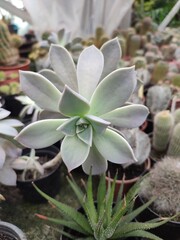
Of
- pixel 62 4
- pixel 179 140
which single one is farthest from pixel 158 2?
pixel 179 140

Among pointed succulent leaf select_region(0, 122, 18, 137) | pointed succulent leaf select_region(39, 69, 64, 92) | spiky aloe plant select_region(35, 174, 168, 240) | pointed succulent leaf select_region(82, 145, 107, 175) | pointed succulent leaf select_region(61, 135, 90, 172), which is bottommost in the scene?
spiky aloe plant select_region(35, 174, 168, 240)

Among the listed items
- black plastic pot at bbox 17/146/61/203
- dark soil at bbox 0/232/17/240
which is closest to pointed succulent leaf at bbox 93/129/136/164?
dark soil at bbox 0/232/17/240

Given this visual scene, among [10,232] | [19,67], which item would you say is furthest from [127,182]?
[19,67]

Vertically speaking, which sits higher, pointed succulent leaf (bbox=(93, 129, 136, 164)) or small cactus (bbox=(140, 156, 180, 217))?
pointed succulent leaf (bbox=(93, 129, 136, 164))

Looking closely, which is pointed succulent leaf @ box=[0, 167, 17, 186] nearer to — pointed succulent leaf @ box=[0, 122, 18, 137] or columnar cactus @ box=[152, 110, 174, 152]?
pointed succulent leaf @ box=[0, 122, 18, 137]

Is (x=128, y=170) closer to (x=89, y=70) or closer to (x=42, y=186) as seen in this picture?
(x=42, y=186)

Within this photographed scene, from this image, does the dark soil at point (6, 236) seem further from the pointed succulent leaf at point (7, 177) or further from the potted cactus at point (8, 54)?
the potted cactus at point (8, 54)

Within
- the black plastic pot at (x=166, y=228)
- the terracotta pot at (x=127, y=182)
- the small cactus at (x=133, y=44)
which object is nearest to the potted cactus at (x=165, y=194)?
the black plastic pot at (x=166, y=228)
